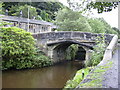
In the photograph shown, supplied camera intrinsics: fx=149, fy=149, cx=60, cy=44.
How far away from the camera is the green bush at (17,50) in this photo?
10760mm

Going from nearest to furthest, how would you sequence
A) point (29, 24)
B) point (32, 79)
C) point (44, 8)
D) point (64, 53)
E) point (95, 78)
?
point (95, 78) < point (32, 79) < point (64, 53) < point (29, 24) < point (44, 8)

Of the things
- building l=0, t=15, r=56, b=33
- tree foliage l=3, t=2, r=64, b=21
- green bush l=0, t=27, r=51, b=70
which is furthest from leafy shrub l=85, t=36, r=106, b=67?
tree foliage l=3, t=2, r=64, b=21

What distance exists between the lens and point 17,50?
10945 mm

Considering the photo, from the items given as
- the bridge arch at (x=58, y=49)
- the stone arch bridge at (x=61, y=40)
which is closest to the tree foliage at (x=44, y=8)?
the bridge arch at (x=58, y=49)

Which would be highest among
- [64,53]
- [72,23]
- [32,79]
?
[72,23]

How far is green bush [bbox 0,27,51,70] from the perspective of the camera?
35.3 ft

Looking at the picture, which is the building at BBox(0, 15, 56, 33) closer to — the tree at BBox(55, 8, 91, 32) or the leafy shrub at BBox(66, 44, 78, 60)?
the tree at BBox(55, 8, 91, 32)

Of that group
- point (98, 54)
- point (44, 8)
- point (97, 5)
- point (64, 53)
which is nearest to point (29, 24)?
point (64, 53)

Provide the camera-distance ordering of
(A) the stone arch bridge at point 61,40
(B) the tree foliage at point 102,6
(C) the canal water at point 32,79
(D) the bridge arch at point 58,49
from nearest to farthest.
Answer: (B) the tree foliage at point 102,6
(C) the canal water at point 32,79
(A) the stone arch bridge at point 61,40
(D) the bridge arch at point 58,49

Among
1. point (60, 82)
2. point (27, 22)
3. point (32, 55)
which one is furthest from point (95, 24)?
point (60, 82)

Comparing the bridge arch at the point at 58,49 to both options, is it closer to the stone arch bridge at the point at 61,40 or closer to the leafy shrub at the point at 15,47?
the stone arch bridge at the point at 61,40

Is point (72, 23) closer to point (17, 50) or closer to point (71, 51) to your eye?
point (71, 51)

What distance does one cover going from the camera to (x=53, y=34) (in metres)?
13.7

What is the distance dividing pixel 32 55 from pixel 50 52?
227 centimetres
